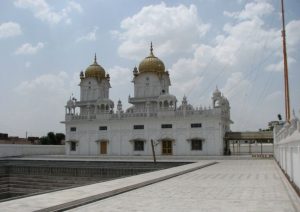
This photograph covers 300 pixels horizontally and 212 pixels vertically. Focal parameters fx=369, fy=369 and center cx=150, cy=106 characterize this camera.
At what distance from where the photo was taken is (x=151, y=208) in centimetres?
870

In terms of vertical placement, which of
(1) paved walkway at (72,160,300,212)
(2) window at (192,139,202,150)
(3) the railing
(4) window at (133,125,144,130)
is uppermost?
(3) the railing

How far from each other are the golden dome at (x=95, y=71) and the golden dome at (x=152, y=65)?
21.4ft

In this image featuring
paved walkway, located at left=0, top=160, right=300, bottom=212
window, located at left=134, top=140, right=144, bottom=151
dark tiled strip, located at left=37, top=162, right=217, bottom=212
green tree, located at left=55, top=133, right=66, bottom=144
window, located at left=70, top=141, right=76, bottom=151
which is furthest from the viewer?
green tree, located at left=55, top=133, right=66, bottom=144

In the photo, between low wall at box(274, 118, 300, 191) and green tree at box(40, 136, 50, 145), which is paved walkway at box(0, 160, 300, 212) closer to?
low wall at box(274, 118, 300, 191)

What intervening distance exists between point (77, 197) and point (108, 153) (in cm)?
3285

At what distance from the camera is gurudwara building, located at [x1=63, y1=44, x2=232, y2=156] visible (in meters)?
38.2

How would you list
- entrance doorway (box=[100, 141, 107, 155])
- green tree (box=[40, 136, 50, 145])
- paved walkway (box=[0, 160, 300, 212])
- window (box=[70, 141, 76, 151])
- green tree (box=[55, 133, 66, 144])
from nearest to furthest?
1. paved walkway (box=[0, 160, 300, 212])
2. entrance doorway (box=[100, 141, 107, 155])
3. window (box=[70, 141, 76, 151])
4. green tree (box=[40, 136, 50, 145])
5. green tree (box=[55, 133, 66, 144])

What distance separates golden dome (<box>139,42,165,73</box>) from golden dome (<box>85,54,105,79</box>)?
21.4 ft

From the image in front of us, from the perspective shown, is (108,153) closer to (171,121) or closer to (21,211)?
(171,121)

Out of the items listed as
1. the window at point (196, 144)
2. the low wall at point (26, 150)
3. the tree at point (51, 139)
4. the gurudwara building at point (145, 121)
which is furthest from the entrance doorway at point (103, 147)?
the tree at point (51, 139)

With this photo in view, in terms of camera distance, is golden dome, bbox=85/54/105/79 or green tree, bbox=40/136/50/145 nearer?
golden dome, bbox=85/54/105/79

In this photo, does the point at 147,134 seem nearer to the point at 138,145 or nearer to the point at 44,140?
the point at 138,145

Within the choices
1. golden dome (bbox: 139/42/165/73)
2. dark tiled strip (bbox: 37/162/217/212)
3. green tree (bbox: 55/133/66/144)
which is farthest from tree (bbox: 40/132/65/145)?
dark tiled strip (bbox: 37/162/217/212)

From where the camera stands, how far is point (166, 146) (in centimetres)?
3962
